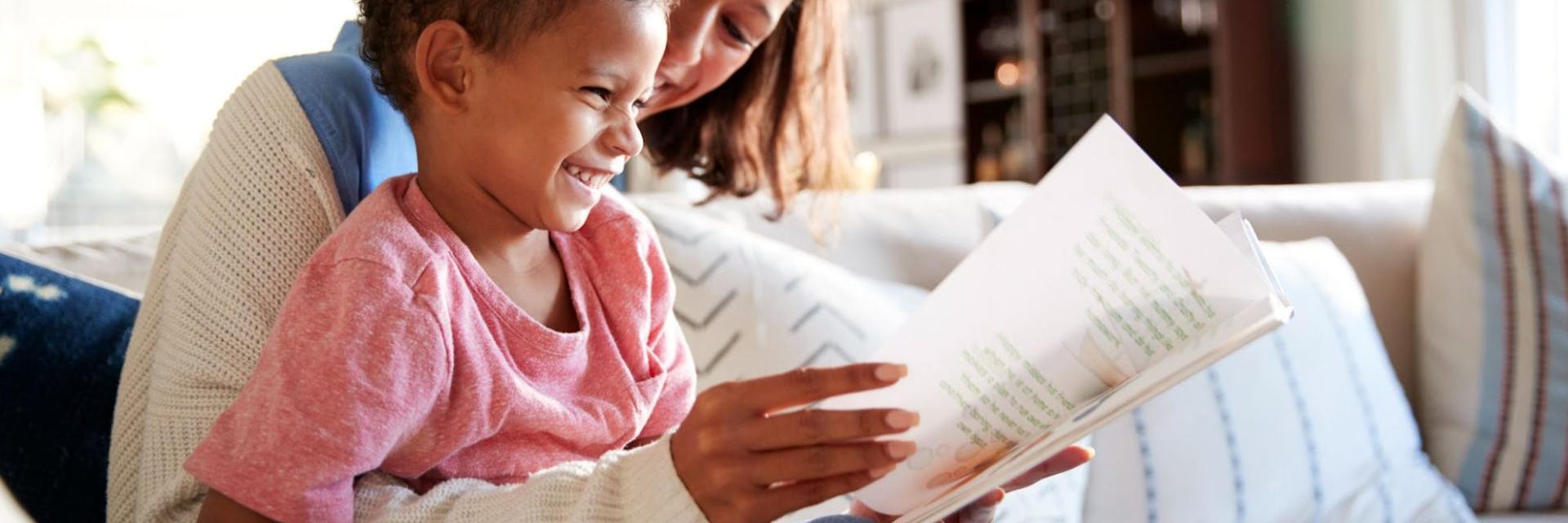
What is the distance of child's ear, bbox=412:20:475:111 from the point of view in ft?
2.76

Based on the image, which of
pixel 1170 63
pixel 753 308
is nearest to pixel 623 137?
pixel 753 308

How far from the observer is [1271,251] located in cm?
187

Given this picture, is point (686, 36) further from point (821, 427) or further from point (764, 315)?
point (821, 427)

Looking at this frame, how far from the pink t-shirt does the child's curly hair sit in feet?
0.22

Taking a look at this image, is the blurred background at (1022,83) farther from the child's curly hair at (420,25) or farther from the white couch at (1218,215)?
the child's curly hair at (420,25)

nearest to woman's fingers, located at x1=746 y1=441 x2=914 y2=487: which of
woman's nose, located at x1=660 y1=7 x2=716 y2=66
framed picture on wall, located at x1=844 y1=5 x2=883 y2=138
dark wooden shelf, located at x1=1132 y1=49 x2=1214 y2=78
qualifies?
woman's nose, located at x1=660 y1=7 x2=716 y2=66

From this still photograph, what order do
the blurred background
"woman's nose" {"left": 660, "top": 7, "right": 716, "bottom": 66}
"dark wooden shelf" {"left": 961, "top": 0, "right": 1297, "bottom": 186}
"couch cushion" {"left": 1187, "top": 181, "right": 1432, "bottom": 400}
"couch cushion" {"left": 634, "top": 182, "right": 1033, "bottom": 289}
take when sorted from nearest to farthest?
"woman's nose" {"left": 660, "top": 7, "right": 716, "bottom": 66} < "couch cushion" {"left": 634, "top": 182, "right": 1033, "bottom": 289} < "couch cushion" {"left": 1187, "top": 181, "right": 1432, "bottom": 400} < the blurred background < "dark wooden shelf" {"left": 961, "top": 0, "right": 1297, "bottom": 186}

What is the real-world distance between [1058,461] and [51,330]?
0.75m

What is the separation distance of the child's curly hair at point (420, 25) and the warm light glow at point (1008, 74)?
4.48m

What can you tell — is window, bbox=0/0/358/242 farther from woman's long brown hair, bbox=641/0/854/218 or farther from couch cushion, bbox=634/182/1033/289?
woman's long brown hair, bbox=641/0/854/218

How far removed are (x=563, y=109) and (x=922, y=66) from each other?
4954 millimetres

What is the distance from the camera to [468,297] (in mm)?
842

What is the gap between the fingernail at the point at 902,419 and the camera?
0.65 meters

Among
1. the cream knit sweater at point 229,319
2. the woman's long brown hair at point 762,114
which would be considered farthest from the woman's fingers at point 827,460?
the woman's long brown hair at point 762,114
